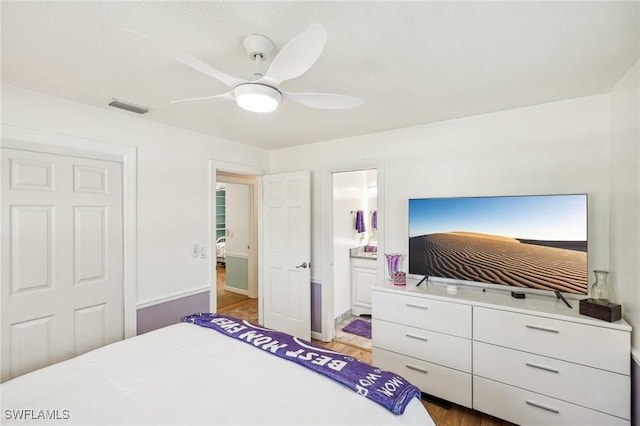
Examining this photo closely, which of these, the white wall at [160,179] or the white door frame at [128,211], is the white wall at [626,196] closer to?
the white wall at [160,179]

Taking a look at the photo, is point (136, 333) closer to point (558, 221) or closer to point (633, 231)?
point (558, 221)

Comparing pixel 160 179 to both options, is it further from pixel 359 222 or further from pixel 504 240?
pixel 504 240

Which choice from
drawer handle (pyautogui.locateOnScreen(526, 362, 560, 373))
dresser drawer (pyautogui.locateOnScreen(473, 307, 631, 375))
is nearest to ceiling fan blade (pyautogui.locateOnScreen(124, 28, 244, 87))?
dresser drawer (pyautogui.locateOnScreen(473, 307, 631, 375))

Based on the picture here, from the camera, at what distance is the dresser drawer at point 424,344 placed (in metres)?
2.14

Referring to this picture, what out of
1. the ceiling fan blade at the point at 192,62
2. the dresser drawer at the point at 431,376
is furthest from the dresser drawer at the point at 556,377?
the ceiling fan blade at the point at 192,62

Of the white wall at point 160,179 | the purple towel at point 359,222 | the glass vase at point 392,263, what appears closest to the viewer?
the white wall at point 160,179

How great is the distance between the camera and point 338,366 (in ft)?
4.73

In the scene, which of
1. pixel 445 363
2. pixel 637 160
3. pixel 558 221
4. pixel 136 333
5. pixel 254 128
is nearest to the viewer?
pixel 637 160

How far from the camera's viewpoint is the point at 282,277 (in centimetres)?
354

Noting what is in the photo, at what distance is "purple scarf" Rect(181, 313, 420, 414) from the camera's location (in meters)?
1.25

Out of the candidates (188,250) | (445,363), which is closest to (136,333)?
(188,250)

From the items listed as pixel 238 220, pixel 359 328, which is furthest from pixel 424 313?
pixel 238 220

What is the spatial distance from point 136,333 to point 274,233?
Result: 171 cm

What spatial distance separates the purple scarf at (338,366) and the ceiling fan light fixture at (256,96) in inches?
51.7
